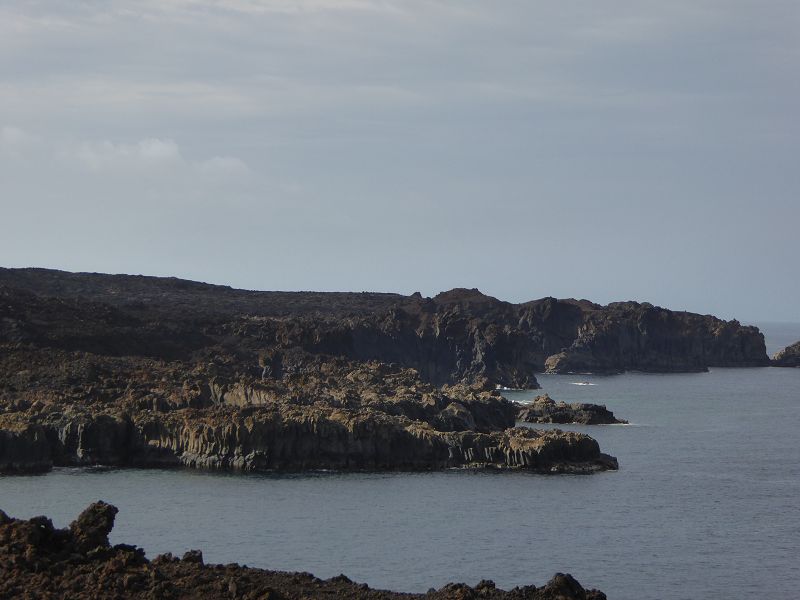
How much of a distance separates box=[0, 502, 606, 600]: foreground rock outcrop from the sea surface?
435 inches

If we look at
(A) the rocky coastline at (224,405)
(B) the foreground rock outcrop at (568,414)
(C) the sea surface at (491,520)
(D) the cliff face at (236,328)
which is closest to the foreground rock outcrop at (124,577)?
(C) the sea surface at (491,520)

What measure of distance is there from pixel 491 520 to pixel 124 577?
29757mm

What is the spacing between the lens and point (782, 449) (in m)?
93.4

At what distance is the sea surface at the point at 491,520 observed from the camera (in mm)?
49688

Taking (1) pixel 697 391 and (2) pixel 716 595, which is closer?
(2) pixel 716 595

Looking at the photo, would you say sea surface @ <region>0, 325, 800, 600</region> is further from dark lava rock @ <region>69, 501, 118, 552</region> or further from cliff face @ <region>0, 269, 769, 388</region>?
cliff face @ <region>0, 269, 769, 388</region>

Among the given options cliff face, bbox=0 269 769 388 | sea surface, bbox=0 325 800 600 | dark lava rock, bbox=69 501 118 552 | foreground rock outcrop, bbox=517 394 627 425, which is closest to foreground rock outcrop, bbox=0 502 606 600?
dark lava rock, bbox=69 501 118 552

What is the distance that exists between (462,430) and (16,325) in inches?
1783

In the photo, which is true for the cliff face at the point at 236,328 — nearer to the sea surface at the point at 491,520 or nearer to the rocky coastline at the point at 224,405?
the rocky coastline at the point at 224,405

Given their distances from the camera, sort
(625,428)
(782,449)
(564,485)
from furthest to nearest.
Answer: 1. (625,428)
2. (782,449)
3. (564,485)

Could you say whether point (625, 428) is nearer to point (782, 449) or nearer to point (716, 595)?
point (782, 449)

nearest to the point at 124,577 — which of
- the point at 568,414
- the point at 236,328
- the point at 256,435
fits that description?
the point at 256,435

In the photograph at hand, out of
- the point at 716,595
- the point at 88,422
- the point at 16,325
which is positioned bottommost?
the point at 716,595

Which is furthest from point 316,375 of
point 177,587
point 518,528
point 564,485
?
point 177,587
